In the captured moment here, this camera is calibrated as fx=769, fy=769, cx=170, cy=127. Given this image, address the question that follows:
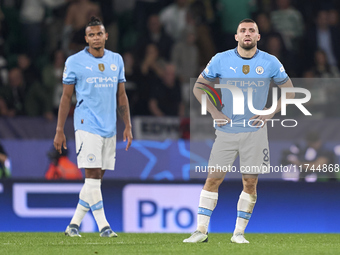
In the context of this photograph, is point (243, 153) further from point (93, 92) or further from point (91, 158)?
point (93, 92)

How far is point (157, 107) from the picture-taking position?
11.9 metres

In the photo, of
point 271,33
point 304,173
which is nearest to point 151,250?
point 304,173

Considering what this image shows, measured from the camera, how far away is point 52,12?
45.8ft

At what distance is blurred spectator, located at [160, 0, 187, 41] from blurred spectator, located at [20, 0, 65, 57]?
217 centimetres

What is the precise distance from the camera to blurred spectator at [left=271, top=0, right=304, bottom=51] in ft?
44.5

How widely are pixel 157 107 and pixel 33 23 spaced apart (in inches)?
126

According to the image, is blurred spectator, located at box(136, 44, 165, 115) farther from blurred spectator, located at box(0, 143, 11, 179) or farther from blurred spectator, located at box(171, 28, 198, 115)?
blurred spectator, located at box(0, 143, 11, 179)

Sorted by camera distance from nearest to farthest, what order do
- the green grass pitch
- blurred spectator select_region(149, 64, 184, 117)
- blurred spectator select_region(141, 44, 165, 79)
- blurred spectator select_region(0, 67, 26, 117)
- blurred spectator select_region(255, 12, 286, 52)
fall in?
1. the green grass pitch
2. blurred spectator select_region(0, 67, 26, 117)
3. blurred spectator select_region(149, 64, 184, 117)
4. blurred spectator select_region(141, 44, 165, 79)
5. blurred spectator select_region(255, 12, 286, 52)

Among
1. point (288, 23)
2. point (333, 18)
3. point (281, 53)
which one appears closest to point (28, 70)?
point (281, 53)

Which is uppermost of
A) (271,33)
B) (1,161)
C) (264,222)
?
(271,33)

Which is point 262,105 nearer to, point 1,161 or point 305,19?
point 1,161

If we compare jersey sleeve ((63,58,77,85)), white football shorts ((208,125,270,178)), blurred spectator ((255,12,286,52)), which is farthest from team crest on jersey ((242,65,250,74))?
blurred spectator ((255,12,286,52))

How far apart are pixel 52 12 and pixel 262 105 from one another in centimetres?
770

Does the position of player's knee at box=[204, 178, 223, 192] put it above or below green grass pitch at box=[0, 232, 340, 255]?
above
